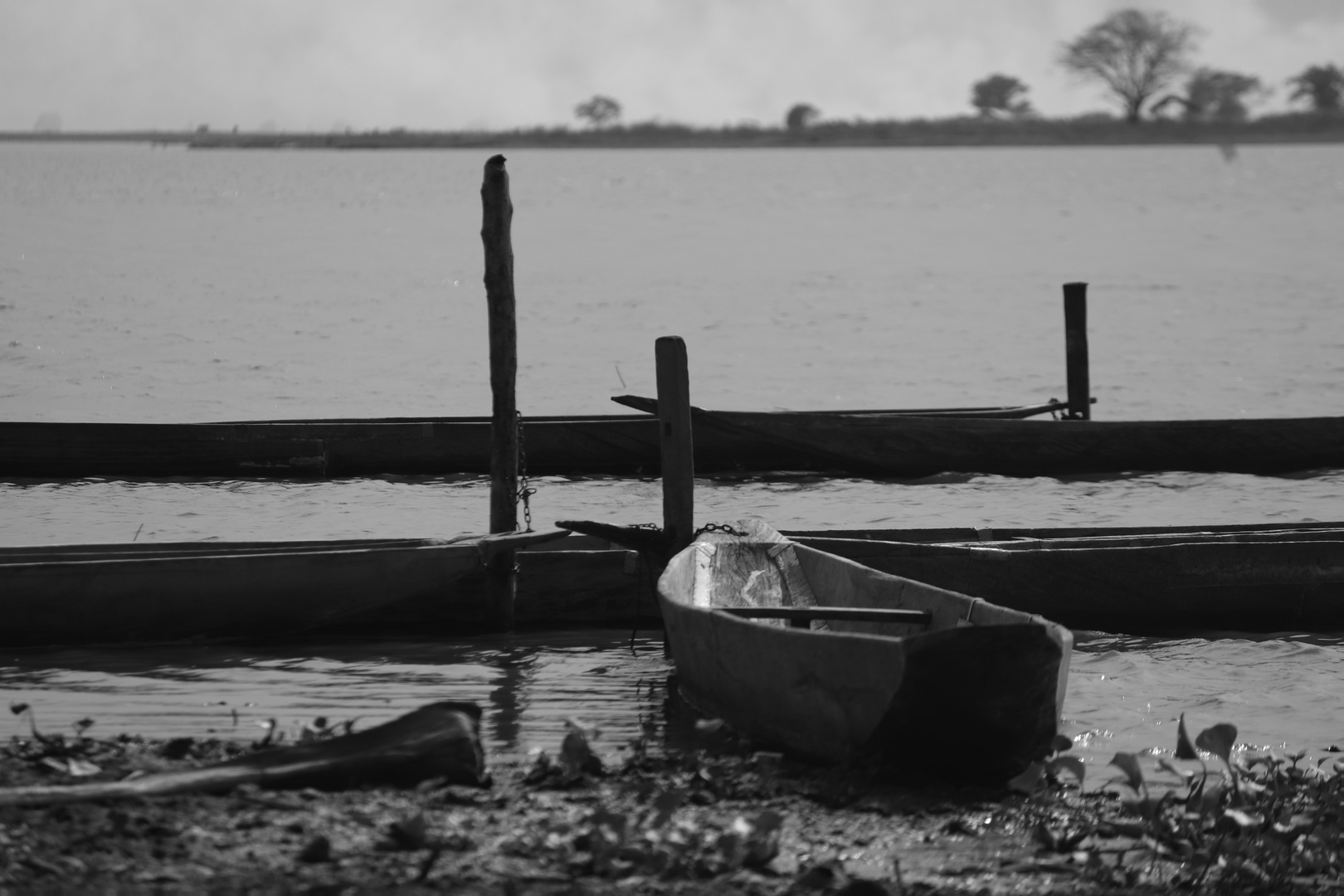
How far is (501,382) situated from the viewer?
747cm

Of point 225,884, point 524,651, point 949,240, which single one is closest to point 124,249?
point 949,240

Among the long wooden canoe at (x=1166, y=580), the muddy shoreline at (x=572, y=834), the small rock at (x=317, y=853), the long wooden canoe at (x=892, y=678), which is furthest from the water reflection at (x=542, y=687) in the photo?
the small rock at (x=317, y=853)

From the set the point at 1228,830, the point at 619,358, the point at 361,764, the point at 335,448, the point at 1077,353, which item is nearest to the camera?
the point at 1228,830

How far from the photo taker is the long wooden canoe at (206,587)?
6922 millimetres

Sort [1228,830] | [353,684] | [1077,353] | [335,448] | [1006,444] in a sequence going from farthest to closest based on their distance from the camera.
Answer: [1077,353]
[1006,444]
[335,448]
[353,684]
[1228,830]

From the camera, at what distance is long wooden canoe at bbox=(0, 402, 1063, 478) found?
11359 millimetres

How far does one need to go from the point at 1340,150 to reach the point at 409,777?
11194 centimetres

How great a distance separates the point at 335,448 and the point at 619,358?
1007 centimetres

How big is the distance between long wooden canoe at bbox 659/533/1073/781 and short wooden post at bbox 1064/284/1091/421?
699 cm

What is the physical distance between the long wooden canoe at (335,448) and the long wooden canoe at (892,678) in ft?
17.7

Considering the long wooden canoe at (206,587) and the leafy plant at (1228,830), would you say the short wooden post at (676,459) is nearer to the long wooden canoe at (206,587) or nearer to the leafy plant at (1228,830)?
the long wooden canoe at (206,587)

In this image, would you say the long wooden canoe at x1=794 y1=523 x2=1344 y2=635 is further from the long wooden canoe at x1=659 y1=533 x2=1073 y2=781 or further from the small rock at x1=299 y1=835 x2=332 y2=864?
the small rock at x1=299 y1=835 x2=332 y2=864

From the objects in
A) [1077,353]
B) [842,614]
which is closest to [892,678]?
[842,614]

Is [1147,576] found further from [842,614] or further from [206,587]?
[206,587]
